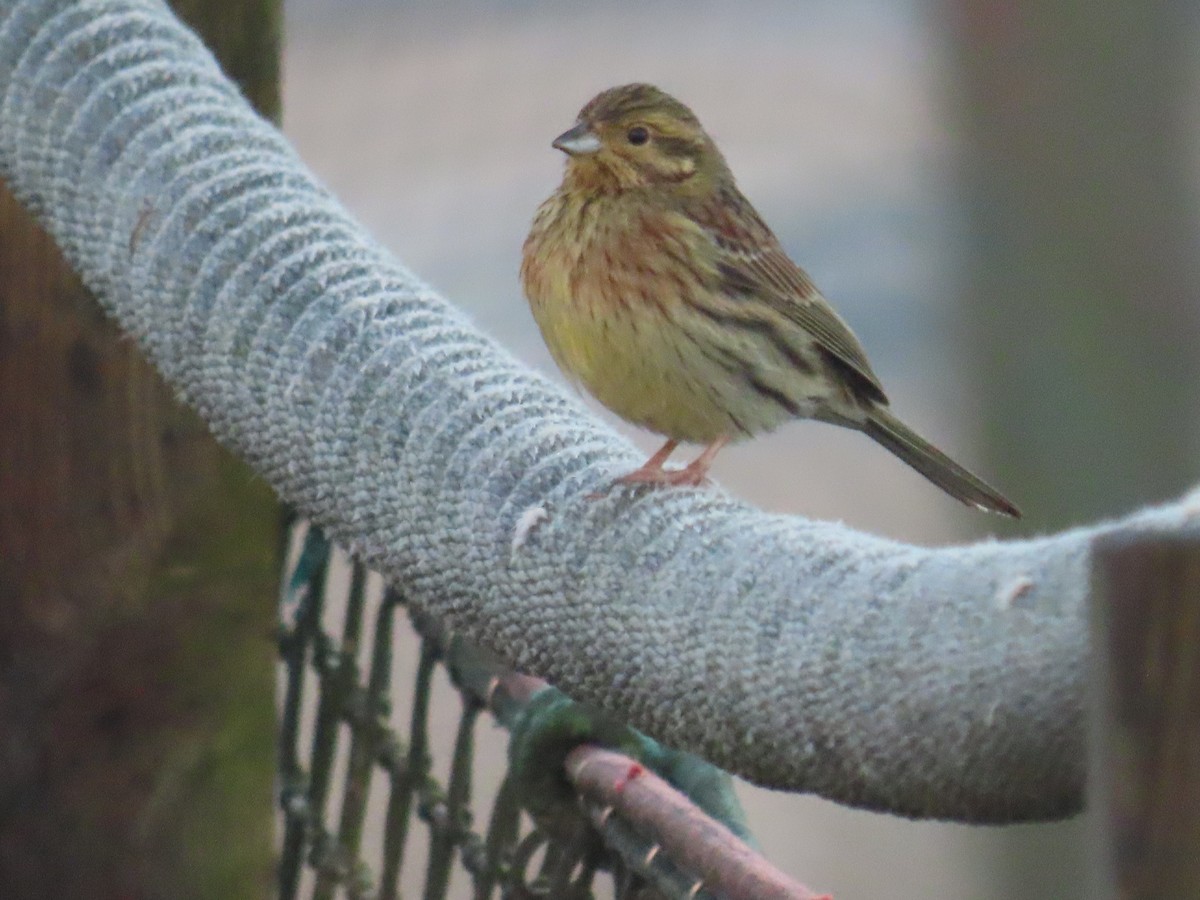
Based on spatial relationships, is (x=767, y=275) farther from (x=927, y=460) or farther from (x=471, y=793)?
(x=471, y=793)

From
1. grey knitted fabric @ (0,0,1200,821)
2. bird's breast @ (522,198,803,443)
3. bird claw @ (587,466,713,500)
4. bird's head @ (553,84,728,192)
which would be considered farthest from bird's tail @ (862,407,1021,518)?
grey knitted fabric @ (0,0,1200,821)

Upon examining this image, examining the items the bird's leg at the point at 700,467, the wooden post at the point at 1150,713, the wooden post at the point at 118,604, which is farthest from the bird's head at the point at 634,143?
the wooden post at the point at 1150,713

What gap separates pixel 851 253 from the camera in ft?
27.1

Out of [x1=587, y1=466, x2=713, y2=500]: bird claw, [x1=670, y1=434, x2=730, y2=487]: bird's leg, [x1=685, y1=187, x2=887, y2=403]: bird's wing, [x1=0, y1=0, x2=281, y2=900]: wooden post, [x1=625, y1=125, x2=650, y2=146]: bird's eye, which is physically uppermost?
[x1=625, y1=125, x2=650, y2=146]: bird's eye

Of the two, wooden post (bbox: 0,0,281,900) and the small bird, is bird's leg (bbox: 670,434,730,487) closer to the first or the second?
the small bird

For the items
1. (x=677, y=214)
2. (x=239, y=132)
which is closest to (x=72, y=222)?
(x=239, y=132)

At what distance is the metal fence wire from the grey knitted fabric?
0.69ft

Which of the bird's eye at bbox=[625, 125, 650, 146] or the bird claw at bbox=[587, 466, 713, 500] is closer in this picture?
the bird claw at bbox=[587, 466, 713, 500]

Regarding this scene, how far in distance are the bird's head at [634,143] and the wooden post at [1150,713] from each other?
2130mm

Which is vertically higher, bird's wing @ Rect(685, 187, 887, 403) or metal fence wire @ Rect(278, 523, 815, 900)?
bird's wing @ Rect(685, 187, 887, 403)

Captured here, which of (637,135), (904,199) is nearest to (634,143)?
(637,135)

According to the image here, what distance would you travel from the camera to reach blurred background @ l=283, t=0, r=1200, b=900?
4914 mm

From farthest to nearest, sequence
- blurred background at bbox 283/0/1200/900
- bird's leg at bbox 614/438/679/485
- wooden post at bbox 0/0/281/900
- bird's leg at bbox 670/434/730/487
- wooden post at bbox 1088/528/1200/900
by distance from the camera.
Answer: blurred background at bbox 283/0/1200/900, wooden post at bbox 0/0/281/900, bird's leg at bbox 670/434/730/487, bird's leg at bbox 614/438/679/485, wooden post at bbox 1088/528/1200/900

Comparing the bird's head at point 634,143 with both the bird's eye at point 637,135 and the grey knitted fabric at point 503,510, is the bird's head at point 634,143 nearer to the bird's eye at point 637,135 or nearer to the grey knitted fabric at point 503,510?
the bird's eye at point 637,135
